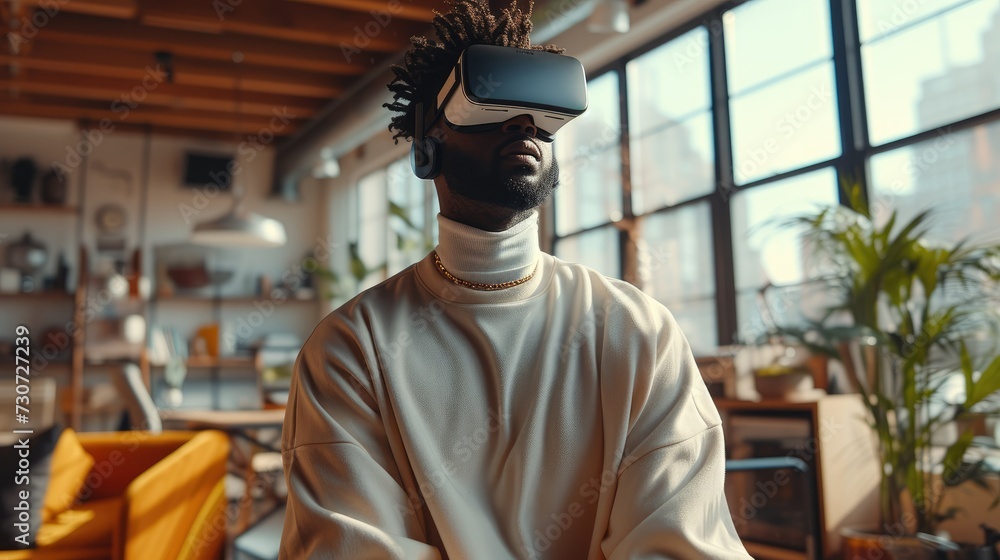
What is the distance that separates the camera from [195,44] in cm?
527

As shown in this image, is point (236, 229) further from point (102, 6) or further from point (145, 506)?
point (145, 506)

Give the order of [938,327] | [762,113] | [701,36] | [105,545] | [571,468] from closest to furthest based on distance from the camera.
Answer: [571,468] < [938,327] < [105,545] < [762,113] < [701,36]

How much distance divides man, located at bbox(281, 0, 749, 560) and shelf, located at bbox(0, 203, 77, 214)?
22.5ft

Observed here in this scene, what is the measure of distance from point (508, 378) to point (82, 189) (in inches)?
286

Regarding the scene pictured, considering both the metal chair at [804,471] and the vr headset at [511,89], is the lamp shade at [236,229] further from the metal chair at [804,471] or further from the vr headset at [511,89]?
the vr headset at [511,89]

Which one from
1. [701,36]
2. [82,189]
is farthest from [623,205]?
[82,189]

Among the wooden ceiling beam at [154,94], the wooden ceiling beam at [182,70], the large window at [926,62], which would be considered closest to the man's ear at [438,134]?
the large window at [926,62]

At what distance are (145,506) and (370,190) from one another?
5.35 m

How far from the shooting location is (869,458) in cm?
299

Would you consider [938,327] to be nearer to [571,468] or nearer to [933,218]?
[933,218]

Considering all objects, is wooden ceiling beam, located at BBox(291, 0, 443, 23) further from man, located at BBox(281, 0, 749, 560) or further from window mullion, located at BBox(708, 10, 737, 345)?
man, located at BBox(281, 0, 749, 560)

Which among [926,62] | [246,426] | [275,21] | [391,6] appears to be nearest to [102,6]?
[275,21]

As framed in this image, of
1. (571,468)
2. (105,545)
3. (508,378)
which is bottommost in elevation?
(105,545)

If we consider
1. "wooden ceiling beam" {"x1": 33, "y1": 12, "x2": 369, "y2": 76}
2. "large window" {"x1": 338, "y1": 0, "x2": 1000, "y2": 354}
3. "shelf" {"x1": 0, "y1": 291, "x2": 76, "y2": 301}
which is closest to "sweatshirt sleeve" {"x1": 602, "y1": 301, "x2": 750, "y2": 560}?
"large window" {"x1": 338, "y1": 0, "x2": 1000, "y2": 354}
